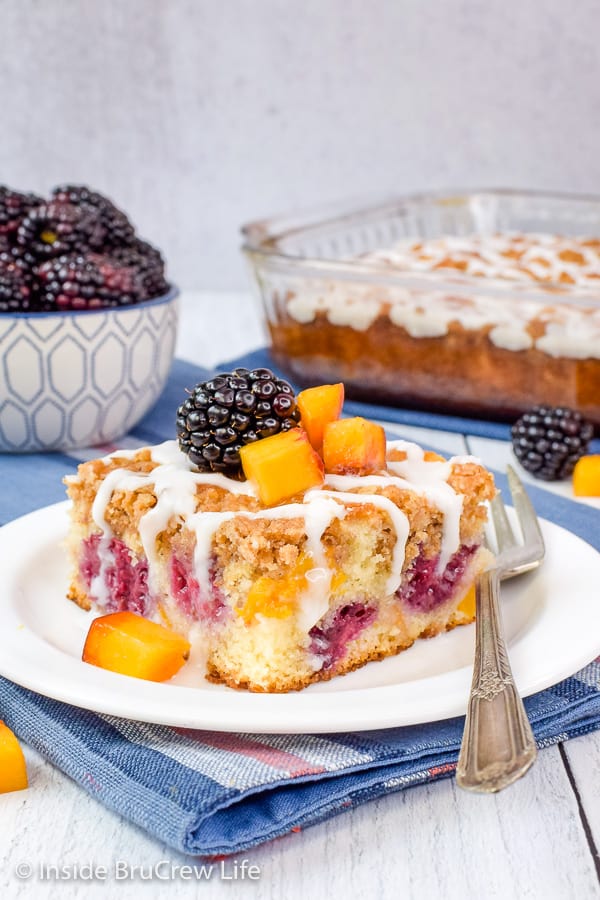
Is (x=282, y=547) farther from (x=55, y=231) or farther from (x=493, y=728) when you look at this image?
(x=55, y=231)

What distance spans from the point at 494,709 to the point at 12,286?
5.45 ft

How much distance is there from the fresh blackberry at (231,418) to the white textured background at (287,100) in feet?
11.3

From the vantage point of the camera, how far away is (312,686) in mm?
1639

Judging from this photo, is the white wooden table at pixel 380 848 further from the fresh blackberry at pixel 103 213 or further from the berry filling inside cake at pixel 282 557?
the fresh blackberry at pixel 103 213

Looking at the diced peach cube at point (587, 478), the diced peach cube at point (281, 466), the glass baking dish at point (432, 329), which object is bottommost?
the diced peach cube at point (587, 478)

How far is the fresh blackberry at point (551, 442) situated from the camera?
261 cm

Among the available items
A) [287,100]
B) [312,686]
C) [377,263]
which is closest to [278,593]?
[312,686]

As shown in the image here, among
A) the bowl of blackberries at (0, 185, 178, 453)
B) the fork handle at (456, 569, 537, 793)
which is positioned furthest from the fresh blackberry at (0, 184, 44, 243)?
the fork handle at (456, 569, 537, 793)

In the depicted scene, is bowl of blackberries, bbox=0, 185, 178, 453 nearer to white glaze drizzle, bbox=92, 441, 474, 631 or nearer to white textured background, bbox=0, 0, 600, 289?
white glaze drizzle, bbox=92, 441, 474, 631

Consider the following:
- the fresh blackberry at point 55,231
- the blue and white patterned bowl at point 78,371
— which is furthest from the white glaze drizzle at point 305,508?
the fresh blackberry at point 55,231

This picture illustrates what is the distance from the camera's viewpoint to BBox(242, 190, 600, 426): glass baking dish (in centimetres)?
294

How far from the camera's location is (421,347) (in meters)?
3.15

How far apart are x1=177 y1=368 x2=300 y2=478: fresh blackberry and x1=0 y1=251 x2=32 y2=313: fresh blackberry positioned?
36.0 inches

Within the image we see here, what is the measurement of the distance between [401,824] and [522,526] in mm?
771
